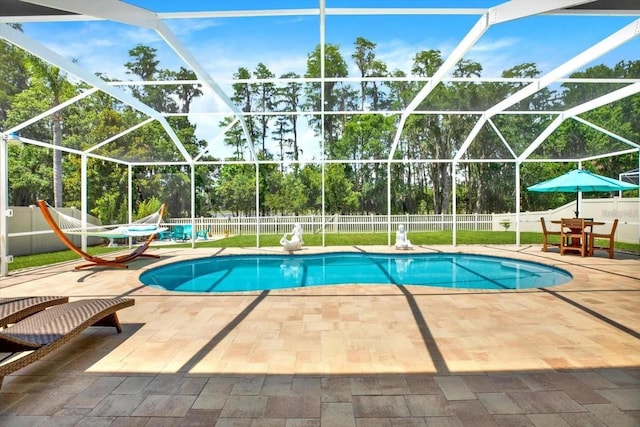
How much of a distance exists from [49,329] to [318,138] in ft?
56.2

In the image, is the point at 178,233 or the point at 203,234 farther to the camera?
the point at 203,234

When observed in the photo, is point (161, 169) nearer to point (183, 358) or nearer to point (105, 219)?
point (105, 219)

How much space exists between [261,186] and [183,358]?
17.0m

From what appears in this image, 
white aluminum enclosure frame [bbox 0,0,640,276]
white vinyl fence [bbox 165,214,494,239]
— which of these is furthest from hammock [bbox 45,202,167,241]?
white vinyl fence [bbox 165,214,494,239]

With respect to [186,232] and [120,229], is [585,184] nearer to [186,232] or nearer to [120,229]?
[120,229]

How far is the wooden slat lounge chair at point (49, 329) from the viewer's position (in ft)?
8.23

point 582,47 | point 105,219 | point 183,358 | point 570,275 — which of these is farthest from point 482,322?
point 105,219

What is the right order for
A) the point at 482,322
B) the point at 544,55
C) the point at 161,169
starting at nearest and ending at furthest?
the point at 482,322 → the point at 544,55 → the point at 161,169

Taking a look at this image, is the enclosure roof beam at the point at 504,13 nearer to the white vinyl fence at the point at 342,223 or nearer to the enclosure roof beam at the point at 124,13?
the enclosure roof beam at the point at 124,13

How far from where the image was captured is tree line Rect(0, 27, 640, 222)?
7.93 m

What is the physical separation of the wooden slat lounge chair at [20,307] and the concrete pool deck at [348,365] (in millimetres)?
472

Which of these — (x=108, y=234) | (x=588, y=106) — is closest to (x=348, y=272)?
(x=108, y=234)

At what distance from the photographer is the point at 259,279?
26.3 ft

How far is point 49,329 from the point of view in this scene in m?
2.93
